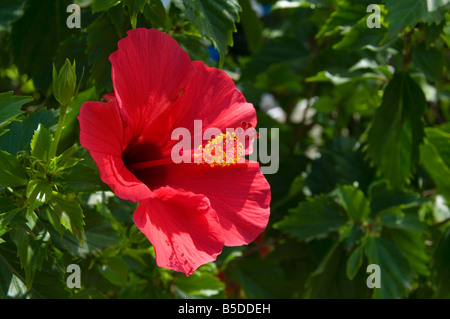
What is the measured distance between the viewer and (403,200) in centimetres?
157

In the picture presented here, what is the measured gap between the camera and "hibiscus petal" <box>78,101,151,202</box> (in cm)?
86

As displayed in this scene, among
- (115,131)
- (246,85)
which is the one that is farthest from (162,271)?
(246,85)

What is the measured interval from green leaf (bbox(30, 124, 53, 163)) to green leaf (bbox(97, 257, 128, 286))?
332 mm

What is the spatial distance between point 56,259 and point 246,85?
1.13 meters

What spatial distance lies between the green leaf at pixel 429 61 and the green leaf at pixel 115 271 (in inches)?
36.1

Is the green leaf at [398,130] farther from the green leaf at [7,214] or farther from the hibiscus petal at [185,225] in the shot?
the green leaf at [7,214]

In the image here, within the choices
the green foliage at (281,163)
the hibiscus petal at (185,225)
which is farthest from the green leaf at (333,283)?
the hibiscus petal at (185,225)

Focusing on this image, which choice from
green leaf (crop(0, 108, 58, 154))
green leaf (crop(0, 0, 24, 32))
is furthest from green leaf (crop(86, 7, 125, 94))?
green leaf (crop(0, 0, 24, 32))

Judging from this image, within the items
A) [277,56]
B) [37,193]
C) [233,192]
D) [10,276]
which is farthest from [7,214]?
[277,56]

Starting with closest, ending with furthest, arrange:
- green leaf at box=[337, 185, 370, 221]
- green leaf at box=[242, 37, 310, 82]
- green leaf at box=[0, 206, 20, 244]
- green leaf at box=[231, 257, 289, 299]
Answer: green leaf at box=[0, 206, 20, 244] < green leaf at box=[337, 185, 370, 221] < green leaf at box=[231, 257, 289, 299] < green leaf at box=[242, 37, 310, 82]

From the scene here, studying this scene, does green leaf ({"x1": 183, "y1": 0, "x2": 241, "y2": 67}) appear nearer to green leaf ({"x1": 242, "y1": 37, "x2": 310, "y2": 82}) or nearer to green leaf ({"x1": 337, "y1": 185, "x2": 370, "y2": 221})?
green leaf ({"x1": 337, "y1": 185, "x2": 370, "y2": 221})

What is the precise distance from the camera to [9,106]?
3.24 ft

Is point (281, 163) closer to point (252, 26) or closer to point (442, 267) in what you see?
point (252, 26)

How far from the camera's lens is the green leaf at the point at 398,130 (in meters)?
1.52
